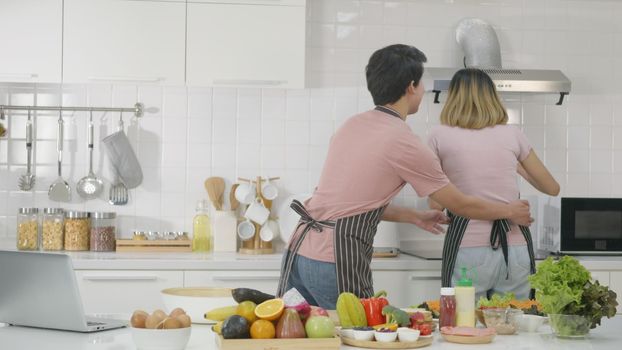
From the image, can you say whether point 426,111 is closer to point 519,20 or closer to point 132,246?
point 519,20

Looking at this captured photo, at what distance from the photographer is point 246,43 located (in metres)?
4.26

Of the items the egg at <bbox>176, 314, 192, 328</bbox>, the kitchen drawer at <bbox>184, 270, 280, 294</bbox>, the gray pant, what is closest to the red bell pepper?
the egg at <bbox>176, 314, 192, 328</bbox>

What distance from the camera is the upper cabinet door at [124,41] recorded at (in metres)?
4.18

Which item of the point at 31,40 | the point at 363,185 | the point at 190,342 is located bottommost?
the point at 190,342

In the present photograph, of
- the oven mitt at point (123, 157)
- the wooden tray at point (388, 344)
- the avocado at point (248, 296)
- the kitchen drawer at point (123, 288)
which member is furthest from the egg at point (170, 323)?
the oven mitt at point (123, 157)

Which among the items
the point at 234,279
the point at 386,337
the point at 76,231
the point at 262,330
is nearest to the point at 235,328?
the point at 262,330

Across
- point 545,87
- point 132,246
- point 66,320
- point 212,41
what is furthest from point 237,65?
point 66,320

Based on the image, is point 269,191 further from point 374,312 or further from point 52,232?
point 374,312

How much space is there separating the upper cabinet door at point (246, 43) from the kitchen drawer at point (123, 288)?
2.87ft

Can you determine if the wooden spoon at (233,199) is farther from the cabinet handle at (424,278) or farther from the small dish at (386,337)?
the small dish at (386,337)

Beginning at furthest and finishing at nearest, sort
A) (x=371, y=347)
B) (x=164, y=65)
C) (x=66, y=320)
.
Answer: (x=164, y=65), (x=66, y=320), (x=371, y=347)

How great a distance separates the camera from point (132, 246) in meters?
4.35

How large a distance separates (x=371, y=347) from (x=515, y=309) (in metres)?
0.46

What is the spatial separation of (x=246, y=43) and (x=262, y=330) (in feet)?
7.78
